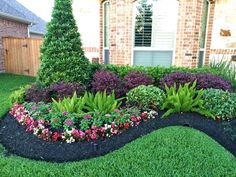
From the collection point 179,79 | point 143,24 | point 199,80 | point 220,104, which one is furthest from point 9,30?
point 220,104

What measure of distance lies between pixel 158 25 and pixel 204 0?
6.28ft

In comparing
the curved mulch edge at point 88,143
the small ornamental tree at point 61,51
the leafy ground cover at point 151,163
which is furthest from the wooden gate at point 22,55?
the leafy ground cover at point 151,163

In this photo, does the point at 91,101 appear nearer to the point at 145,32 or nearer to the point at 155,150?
the point at 155,150

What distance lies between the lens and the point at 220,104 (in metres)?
4.25

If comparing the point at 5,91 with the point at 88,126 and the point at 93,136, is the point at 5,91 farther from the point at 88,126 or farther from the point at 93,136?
the point at 93,136

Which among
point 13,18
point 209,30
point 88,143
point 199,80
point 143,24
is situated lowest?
point 88,143

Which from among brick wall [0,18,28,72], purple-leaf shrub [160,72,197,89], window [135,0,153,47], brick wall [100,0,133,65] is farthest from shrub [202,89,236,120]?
brick wall [0,18,28,72]

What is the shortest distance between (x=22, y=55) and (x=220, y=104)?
34.9ft

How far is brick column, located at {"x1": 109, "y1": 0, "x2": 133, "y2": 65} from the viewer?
708cm

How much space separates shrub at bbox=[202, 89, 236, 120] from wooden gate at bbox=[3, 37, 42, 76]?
926cm

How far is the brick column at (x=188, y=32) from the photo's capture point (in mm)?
6660

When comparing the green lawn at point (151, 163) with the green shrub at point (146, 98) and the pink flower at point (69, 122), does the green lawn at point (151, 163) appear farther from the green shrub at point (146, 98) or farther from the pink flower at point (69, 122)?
the green shrub at point (146, 98)

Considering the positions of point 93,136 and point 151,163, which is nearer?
point 151,163

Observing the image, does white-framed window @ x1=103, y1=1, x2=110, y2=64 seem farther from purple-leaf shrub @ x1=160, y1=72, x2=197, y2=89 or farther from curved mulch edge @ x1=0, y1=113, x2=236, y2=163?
curved mulch edge @ x1=0, y1=113, x2=236, y2=163
